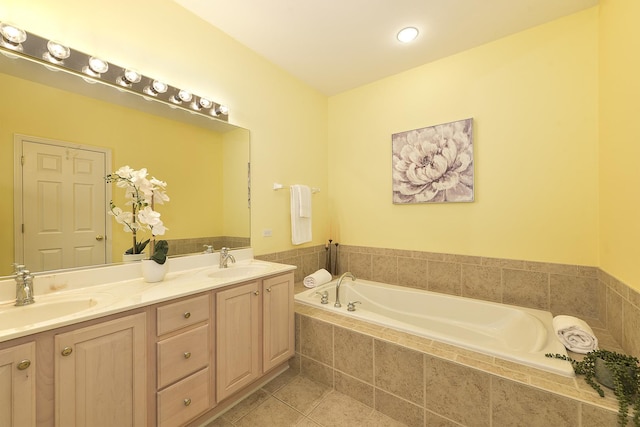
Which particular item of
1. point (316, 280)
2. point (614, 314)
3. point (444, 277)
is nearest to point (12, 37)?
point (316, 280)

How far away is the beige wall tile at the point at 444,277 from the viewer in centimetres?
231

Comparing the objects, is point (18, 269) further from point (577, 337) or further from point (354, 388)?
point (577, 337)

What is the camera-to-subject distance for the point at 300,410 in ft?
5.28

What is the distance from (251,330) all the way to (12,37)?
197 centimetres

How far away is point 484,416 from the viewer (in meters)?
1.26

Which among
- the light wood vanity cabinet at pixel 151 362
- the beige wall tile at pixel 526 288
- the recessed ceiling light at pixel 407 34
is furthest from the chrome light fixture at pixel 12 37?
the beige wall tile at pixel 526 288

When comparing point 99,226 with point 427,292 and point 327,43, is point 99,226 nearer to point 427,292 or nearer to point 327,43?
point 327,43

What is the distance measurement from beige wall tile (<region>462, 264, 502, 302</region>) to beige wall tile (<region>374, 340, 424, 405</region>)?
112cm

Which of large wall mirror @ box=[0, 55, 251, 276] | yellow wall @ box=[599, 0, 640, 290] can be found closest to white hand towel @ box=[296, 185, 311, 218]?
large wall mirror @ box=[0, 55, 251, 276]

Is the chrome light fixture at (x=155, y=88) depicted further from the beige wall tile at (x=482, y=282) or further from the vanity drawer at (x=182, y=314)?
the beige wall tile at (x=482, y=282)

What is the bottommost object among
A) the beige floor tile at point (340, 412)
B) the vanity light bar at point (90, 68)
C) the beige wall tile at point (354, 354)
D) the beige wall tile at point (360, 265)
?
the beige floor tile at point (340, 412)

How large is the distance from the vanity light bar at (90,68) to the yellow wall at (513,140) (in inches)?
75.7

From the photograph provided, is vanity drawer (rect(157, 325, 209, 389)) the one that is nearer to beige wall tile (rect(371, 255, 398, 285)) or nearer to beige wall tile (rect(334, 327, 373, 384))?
beige wall tile (rect(334, 327, 373, 384))

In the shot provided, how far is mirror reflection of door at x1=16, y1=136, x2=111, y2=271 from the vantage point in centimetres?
123
